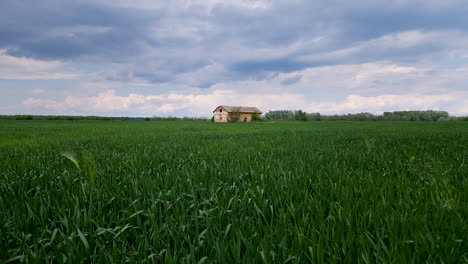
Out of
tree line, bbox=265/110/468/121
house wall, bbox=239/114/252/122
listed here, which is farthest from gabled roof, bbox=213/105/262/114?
tree line, bbox=265/110/468/121

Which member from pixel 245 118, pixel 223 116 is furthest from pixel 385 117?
pixel 223 116

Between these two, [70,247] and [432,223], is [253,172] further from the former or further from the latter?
[70,247]

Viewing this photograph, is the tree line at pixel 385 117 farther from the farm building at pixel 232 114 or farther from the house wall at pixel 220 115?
the house wall at pixel 220 115

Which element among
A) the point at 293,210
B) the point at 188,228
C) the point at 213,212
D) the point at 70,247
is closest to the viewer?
the point at 70,247

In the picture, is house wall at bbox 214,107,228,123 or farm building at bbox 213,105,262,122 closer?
farm building at bbox 213,105,262,122

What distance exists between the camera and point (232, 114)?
73375 millimetres

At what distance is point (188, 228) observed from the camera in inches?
75.7

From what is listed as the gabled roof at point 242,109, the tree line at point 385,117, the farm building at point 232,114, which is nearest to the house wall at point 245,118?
the farm building at point 232,114

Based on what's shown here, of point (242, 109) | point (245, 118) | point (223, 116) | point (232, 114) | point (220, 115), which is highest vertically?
point (242, 109)

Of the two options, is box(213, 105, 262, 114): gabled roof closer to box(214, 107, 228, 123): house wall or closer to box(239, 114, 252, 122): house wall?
box(214, 107, 228, 123): house wall

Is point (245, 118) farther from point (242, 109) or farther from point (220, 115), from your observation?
point (220, 115)

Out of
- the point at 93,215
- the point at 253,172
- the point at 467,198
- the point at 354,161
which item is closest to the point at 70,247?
the point at 93,215

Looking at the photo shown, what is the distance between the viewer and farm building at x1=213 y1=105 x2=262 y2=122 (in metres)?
73.6

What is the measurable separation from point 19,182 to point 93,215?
191cm
